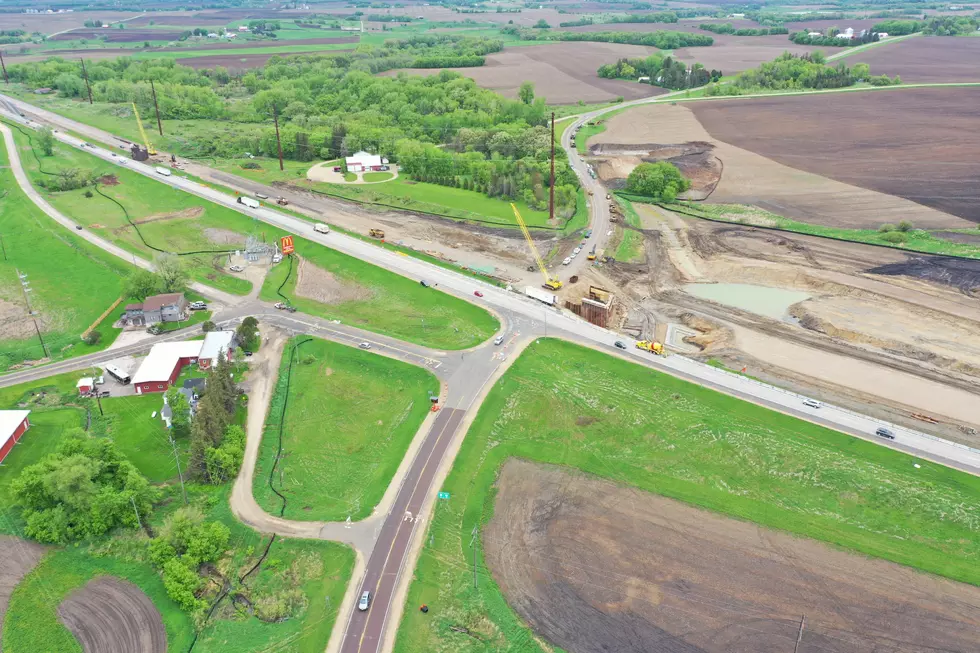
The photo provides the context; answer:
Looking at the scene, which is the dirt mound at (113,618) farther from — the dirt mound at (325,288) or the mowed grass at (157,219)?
the mowed grass at (157,219)

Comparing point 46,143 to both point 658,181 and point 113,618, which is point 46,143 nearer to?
point 658,181

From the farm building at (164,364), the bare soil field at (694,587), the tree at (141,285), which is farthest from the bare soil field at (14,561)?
the tree at (141,285)

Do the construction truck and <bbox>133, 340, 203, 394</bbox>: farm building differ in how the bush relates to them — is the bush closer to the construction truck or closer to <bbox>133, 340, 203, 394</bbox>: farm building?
the construction truck

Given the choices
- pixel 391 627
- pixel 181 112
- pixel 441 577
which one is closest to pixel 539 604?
pixel 441 577

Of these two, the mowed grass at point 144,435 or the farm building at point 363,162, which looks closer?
the mowed grass at point 144,435

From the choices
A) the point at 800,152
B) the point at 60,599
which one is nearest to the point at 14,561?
the point at 60,599
